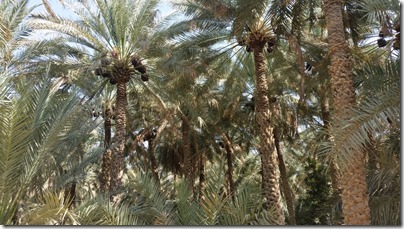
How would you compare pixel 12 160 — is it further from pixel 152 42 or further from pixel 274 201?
pixel 152 42

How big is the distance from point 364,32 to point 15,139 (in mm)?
8521

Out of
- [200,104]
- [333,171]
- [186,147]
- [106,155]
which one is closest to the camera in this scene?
[333,171]

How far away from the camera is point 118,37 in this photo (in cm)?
1302

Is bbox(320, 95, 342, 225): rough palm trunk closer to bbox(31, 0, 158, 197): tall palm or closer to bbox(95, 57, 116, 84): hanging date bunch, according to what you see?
bbox(31, 0, 158, 197): tall palm

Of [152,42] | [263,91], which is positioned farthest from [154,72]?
[263,91]

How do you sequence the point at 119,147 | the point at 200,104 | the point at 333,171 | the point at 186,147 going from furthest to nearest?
the point at 186,147 → the point at 200,104 → the point at 333,171 → the point at 119,147

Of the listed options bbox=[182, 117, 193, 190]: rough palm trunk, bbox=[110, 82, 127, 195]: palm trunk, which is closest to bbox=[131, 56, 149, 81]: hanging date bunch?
bbox=[110, 82, 127, 195]: palm trunk

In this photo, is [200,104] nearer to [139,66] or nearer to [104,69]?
[139,66]

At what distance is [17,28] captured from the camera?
8.47 meters

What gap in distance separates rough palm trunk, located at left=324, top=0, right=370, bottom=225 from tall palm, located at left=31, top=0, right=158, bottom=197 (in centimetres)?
612

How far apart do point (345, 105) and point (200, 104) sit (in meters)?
8.75

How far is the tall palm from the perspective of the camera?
12898 mm

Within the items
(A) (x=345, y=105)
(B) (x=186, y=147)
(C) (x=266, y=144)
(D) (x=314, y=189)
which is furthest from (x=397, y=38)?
(D) (x=314, y=189)

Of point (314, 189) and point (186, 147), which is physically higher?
point (186, 147)
